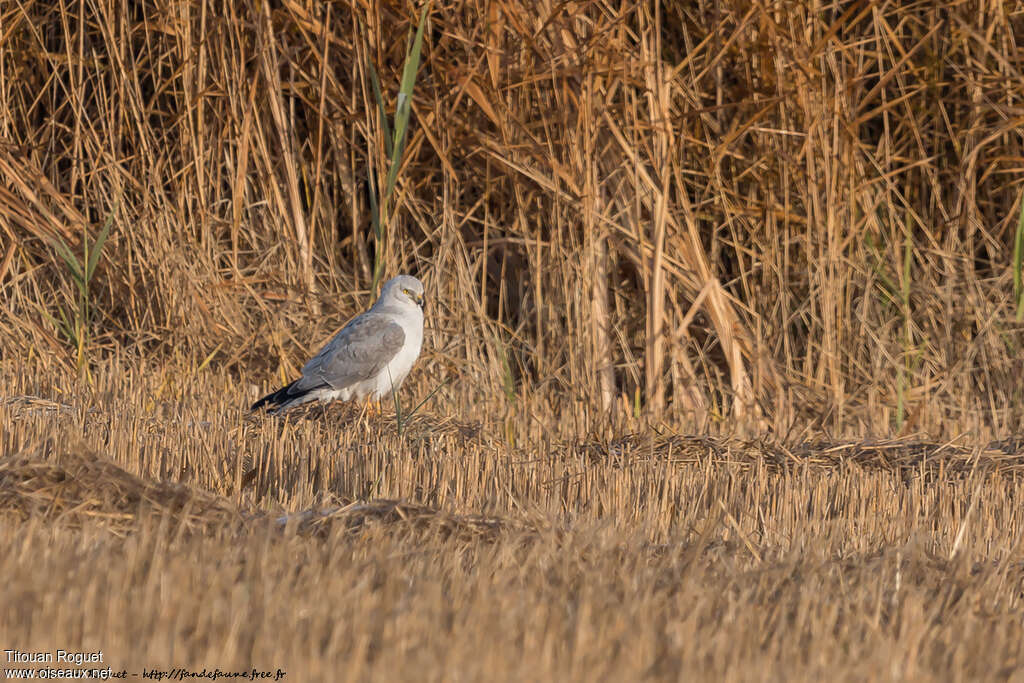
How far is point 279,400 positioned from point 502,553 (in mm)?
2455

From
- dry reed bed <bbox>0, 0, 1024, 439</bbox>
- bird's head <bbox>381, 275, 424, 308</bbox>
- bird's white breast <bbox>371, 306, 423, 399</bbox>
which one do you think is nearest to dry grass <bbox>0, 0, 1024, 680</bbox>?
dry reed bed <bbox>0, 0, 1024, 439</bbox>

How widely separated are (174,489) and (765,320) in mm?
3736

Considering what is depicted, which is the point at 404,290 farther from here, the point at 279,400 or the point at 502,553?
the point at 502,553

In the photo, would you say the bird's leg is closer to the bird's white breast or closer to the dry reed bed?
the bird's white breast

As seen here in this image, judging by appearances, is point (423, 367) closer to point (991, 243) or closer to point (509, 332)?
point (509, 332)

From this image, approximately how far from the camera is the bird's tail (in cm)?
475

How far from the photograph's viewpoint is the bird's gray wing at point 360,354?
202 inches

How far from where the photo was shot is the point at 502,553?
2498 millimetres

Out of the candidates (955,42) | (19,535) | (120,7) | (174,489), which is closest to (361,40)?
(120,7)

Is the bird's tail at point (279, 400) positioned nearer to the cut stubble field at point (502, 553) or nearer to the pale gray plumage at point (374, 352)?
the pale gray plumage at point (374, 352)

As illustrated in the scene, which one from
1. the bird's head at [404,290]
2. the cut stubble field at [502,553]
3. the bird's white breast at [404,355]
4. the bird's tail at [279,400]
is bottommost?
the cut stubble field at [502,553]

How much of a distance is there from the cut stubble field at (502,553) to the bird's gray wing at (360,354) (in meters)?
0.70

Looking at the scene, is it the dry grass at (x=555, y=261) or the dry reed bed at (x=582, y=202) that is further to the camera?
the dry reed bed at (x=582, y=202)

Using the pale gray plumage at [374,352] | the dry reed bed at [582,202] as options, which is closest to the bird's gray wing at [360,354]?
the pale gray plumage at [374,352]
